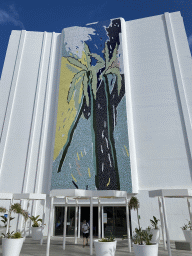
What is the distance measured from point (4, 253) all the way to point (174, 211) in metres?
13.4

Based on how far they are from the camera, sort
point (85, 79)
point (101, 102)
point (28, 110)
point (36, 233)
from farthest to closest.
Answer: point (85, 79) < point (28, 110) < point (101, 102) < point (36, 233)

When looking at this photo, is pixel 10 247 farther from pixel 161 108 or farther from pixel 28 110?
pixel 161 108

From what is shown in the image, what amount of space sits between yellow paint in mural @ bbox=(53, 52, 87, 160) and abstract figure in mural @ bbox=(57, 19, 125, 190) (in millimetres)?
394

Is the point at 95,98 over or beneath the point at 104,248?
over

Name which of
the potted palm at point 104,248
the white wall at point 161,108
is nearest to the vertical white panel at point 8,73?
the white wall at point 161,108

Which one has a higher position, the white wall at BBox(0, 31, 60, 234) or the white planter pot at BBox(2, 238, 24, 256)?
the white wall at BBox(0, 31, 60, 234)

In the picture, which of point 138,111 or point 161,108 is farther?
point 138,111

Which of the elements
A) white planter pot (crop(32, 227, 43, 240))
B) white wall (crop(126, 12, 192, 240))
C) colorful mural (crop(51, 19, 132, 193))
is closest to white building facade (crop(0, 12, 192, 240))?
white wall (crop(126, 12, 192, 240))

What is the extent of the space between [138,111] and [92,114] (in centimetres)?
481

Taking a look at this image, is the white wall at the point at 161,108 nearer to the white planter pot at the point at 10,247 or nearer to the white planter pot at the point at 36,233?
the white planter pot at the point at 36,233

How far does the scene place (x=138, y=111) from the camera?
68.6 feet

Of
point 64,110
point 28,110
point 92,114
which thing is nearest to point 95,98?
point 92,114

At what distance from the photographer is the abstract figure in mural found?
1831 cm

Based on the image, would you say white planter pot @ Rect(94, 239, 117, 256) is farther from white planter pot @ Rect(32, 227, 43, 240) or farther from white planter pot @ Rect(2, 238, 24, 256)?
white planter pot @ Rect(32, 227, 43, 240)
